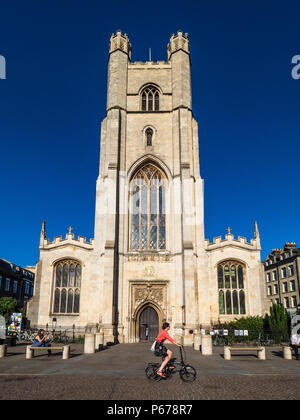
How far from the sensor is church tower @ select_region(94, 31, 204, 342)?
2459 cm

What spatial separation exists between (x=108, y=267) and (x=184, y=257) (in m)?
5.30

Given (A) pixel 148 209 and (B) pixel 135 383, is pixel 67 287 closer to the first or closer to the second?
(A) pixel 148 209

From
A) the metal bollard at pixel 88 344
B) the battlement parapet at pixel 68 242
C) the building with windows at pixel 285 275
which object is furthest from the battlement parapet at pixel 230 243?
the building with windows at pixel 285 275

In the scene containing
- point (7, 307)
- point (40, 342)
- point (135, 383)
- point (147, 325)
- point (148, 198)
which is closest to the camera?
point (135, 383)

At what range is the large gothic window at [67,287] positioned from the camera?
89.4ft

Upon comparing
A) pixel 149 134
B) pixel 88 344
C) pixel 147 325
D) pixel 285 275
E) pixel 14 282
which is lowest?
pixel 88 344

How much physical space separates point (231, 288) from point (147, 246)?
7694 mm

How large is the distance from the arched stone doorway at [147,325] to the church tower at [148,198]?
0.07 m

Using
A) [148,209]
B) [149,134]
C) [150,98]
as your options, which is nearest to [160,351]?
[148,209]

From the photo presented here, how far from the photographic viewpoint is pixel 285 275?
4578 cm

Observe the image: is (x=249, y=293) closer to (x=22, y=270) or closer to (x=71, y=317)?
(x=71, y=317)

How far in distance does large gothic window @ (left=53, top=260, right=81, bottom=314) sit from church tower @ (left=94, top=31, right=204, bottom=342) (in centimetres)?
353

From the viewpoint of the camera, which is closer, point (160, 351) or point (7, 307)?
point (160, 351)
